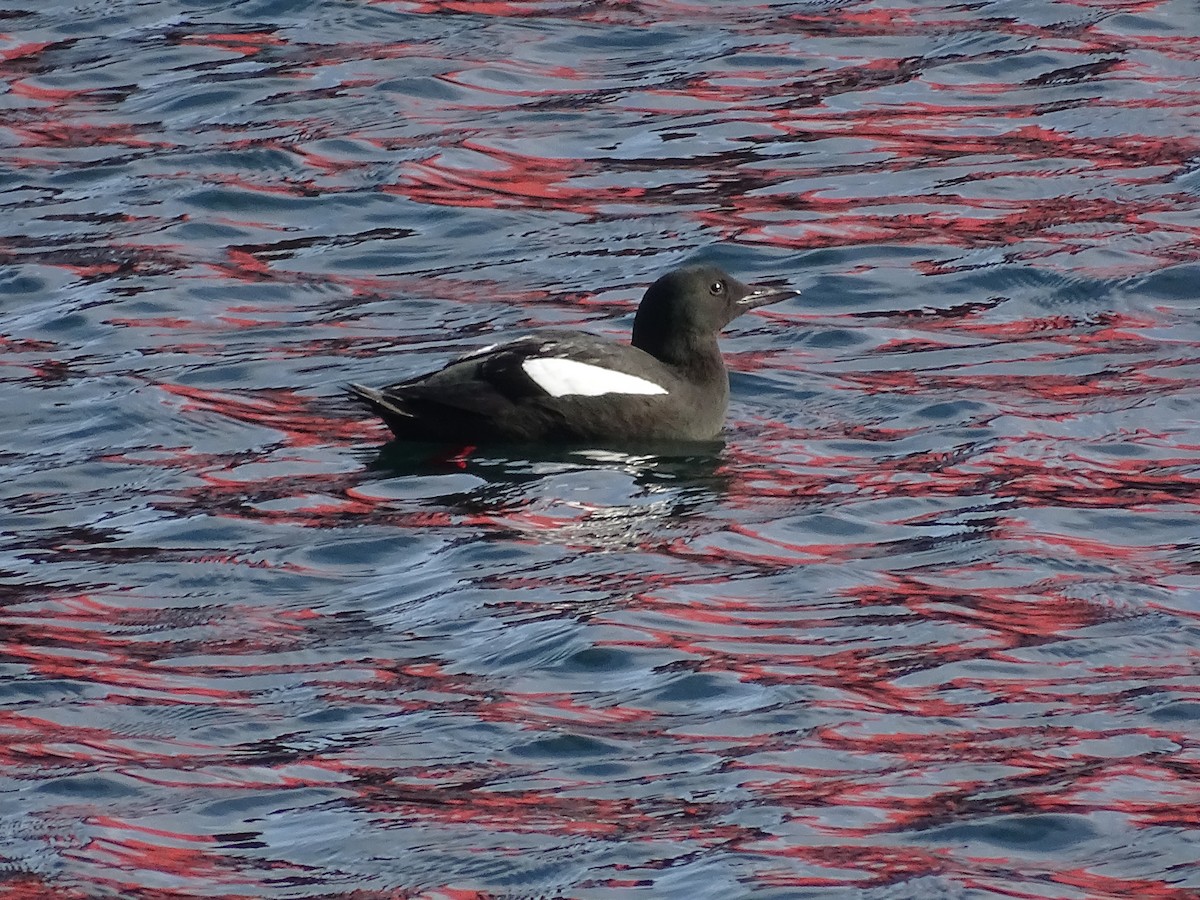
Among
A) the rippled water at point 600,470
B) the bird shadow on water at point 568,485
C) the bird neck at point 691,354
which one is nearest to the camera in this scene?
the rippled water at point 600,470

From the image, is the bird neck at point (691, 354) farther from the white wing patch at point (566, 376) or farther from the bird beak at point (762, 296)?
the white wing patch at point (566, 376)

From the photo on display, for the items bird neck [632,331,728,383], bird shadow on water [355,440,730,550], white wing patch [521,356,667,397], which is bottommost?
bird shadow on water [355,440,730,550]

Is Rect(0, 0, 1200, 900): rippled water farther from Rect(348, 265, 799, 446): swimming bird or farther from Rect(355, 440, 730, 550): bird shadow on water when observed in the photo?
Rect(348, 265, 799, 446): swimming bird

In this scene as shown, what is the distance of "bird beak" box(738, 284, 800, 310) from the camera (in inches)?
393

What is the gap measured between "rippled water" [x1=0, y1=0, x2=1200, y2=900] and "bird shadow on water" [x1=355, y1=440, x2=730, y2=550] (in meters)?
0.03

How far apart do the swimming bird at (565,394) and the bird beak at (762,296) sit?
1.19 ft

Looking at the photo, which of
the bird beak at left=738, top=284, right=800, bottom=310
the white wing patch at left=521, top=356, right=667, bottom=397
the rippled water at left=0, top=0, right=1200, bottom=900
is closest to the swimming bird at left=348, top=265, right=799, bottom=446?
the white wing patch at left=521, top=356, right=667, bottom=397

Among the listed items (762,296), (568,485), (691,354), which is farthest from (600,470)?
(762,296)

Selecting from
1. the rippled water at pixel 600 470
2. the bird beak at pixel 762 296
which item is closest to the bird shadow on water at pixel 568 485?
the rippled water at pixel 600 470

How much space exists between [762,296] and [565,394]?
130 centimetres

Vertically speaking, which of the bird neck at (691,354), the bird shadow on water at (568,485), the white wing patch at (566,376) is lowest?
the bird shadow on water at (568,485)

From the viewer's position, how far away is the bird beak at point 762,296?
9977mm

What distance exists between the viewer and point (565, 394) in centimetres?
909

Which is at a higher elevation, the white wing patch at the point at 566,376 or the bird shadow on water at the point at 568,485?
the white wing patch at the point at 566,376
